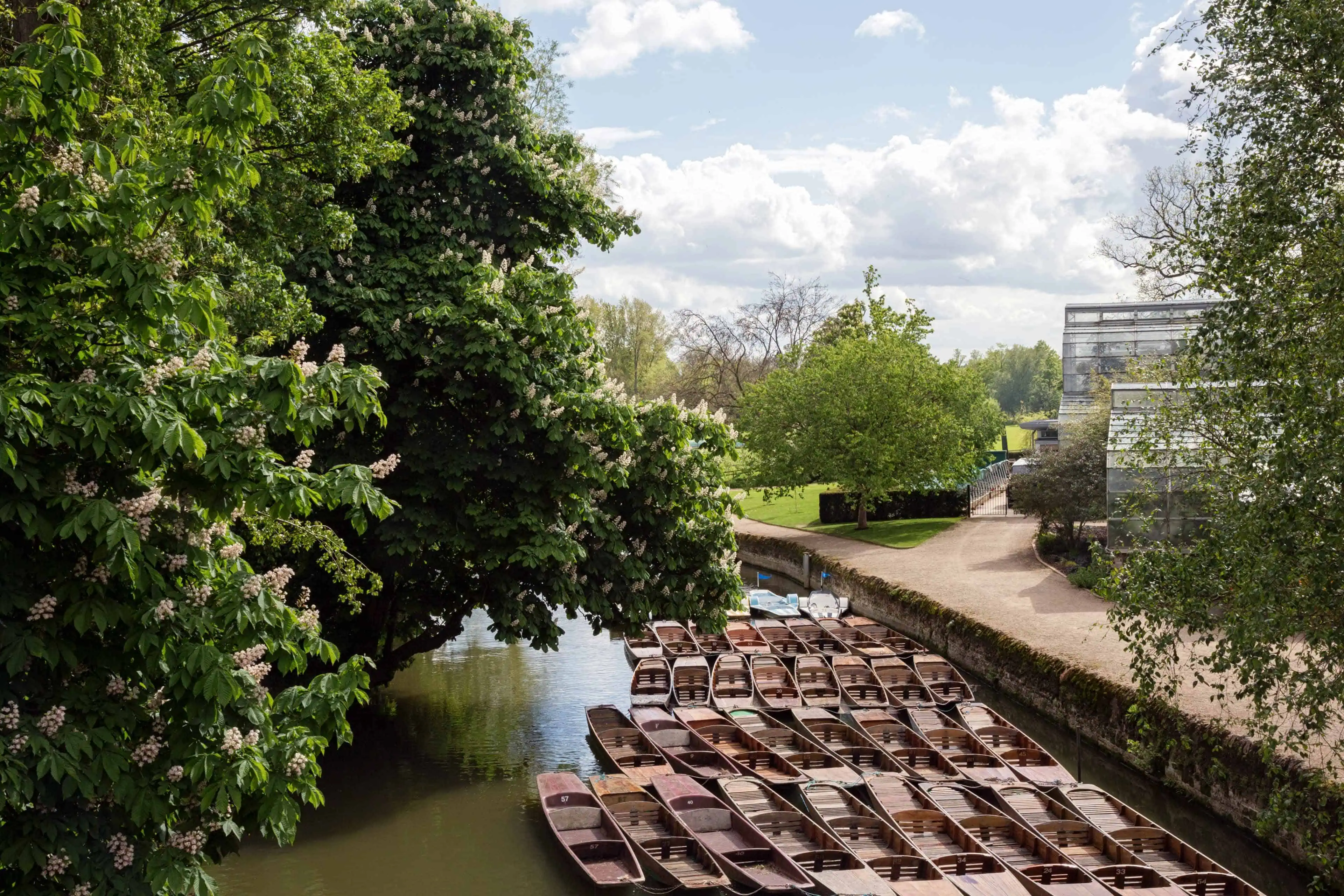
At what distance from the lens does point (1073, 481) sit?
30.1 m

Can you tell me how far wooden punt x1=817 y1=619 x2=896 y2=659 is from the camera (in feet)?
75.2

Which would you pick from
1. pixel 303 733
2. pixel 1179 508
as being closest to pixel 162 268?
pixel 303 733

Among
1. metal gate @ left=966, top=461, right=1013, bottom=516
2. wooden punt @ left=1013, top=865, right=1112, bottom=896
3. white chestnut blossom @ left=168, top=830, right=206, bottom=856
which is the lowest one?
wooden punt @ left=1013, top=865, right=1112, bottom=896

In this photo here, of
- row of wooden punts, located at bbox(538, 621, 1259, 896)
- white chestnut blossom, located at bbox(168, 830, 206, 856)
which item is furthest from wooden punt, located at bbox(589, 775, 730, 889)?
white chestnut blossom, located at bbox(168, 830, 206, 856)

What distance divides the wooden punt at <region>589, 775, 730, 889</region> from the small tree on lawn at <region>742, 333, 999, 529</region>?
24176mm

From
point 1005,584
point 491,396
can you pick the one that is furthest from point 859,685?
point 491,396

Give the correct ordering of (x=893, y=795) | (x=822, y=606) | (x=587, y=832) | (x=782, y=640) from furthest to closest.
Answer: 1. (x=822, y=606)
2. (x=782, y=640)
3. (x=893, y=795)
4. (x=587, y=832)

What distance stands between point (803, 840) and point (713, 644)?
10.6m

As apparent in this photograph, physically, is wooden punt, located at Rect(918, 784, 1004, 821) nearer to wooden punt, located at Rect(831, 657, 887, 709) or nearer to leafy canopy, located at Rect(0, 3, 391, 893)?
wooden punt, located at Rect(831, 657, 887, 709)

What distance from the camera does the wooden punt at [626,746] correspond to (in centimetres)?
1620

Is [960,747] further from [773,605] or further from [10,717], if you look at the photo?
[10,717]

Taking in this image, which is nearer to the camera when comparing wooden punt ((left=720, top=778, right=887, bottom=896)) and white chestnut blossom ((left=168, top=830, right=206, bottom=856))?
white chestnut blossom ((left=168, top=830, right=206, bottom=856))

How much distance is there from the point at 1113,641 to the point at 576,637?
1262 centimetres

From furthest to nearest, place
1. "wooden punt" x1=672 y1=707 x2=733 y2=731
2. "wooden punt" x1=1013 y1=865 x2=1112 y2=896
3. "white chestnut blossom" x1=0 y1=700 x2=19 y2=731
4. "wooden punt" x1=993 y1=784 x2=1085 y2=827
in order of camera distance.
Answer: "wooden punt" x1=672 y1=707 x2=733 y2=731 < "wooden punt" x1=993 y1=784 x2=1085 y2=827 < "wooden punt" x1=1013 y1=865 x2=1112 y2=896 < "white chestnut blossom" x1=0 y1=700 x2=19 y2=731
